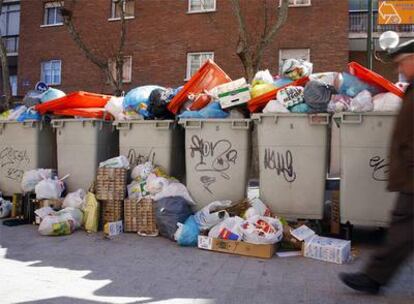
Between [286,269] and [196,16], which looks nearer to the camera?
[286,269]

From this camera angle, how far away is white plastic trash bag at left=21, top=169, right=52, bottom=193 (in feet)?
20.9

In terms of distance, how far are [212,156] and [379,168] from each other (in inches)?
75.6

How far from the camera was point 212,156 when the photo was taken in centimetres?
559

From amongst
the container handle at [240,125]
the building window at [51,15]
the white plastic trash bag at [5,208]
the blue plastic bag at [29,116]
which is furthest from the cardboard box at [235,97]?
the building window at [51,15]

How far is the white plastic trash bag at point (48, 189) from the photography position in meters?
6.06

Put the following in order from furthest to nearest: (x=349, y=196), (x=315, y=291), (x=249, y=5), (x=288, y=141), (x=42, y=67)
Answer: (x=42, y=67) → (x=249, y=5) → (x=288, y=141) → (x=349, y=196) → (x=315, y=291)

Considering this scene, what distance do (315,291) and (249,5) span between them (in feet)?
50.1

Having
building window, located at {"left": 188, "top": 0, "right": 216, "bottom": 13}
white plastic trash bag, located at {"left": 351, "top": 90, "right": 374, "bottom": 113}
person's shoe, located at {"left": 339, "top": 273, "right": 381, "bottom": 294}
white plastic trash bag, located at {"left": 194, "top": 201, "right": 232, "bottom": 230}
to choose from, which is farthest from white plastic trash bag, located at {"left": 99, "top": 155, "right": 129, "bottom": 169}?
building window, located at {"left": 188, "top": 0, "right": 216, "bottom": 13}

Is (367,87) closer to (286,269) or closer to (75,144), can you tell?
(286,269)

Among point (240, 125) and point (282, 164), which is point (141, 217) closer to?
point (240, 125)

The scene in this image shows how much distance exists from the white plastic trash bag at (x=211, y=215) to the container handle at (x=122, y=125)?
1.62 meters

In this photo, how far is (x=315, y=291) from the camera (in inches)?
139

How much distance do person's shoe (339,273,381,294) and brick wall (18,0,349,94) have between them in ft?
45.7

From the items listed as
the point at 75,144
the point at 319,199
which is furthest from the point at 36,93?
the point at 319,199
